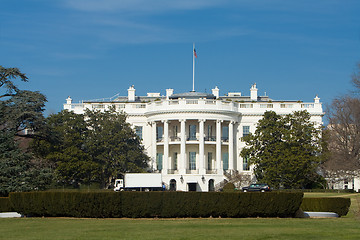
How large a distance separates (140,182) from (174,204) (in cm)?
3306

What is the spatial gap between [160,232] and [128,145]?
44.8 meters

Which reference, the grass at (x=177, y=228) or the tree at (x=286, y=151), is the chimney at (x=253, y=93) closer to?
the tree at (x=286, y=151)

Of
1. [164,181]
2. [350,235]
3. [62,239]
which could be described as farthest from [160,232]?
[164,181]

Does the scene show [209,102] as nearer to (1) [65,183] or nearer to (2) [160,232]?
(1) [65,183]

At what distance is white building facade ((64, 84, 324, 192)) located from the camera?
75.9 metres

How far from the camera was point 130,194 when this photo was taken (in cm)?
3384

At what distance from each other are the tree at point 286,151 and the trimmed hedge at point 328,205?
2969cm

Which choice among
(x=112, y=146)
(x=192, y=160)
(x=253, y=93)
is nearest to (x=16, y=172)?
(x=112, y=146)

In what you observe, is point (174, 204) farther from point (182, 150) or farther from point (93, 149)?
point (182, 150)

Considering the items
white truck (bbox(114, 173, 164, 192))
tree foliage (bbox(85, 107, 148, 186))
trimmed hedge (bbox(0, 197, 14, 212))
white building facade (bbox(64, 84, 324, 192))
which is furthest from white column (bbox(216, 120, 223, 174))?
trimmed hedge (bbox(0, 197, 14, 212))

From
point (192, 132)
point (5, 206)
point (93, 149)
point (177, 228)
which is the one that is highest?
point (192, 132)

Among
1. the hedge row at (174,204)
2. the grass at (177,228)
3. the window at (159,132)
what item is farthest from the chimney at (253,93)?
the grass at (177,228)

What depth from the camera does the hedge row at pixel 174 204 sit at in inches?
1330

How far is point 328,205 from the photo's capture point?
37719 mm
